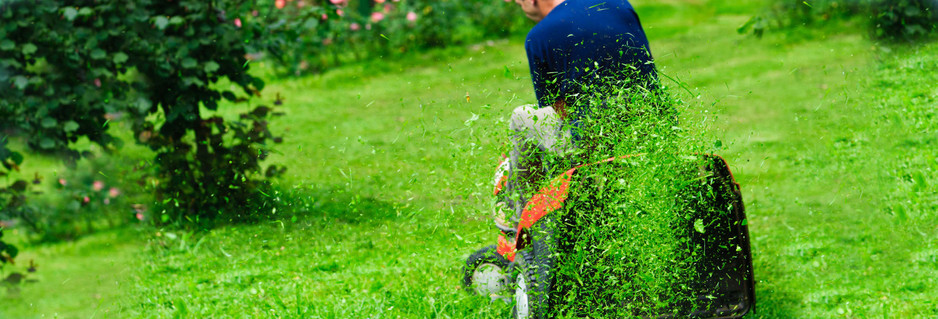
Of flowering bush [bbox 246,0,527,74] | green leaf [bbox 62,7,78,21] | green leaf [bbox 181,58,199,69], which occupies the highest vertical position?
green leaf [bbox 62,7,78,21]

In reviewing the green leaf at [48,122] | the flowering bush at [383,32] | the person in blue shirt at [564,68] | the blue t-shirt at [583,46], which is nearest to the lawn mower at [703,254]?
the person in blue shirt at [564,68]

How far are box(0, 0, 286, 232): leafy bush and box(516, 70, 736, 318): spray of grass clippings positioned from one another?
2.14m

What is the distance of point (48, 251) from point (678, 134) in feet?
11.2

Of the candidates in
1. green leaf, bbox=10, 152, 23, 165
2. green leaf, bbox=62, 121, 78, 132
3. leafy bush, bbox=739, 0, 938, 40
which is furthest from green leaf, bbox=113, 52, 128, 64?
leafy bush, bbox=739, 0, 938, 40

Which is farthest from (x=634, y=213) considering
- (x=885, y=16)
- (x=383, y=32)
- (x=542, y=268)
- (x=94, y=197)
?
(x=383, y=32)

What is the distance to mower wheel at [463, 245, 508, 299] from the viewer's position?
3.45 metres

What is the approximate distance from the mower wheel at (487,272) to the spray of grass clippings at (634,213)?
0.54 m

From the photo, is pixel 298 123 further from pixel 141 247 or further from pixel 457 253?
pixel 457 253

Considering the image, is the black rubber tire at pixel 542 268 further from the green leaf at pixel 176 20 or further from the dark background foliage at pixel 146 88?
the green leaf at pixel 176 20

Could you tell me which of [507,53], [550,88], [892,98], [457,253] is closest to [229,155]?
[457,253]

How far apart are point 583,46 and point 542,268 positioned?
2.65 ft

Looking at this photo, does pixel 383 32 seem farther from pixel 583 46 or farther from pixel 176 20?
pixel 583 46

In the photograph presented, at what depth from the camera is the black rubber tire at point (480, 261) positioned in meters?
3.45

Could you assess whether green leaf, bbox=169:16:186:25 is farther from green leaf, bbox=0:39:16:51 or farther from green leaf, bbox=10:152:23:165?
green leaf, bbox=10:152:23:165
